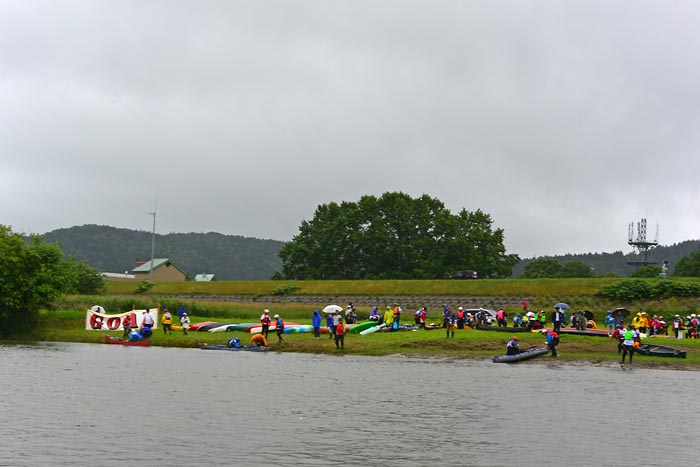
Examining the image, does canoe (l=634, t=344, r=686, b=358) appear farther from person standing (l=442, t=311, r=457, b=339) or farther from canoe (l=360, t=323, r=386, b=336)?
canoe (l=360, t=323, r=386, b=336)

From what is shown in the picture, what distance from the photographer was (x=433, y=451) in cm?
2231

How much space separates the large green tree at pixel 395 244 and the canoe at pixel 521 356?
81.7 meters

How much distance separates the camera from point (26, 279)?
65.4 meters

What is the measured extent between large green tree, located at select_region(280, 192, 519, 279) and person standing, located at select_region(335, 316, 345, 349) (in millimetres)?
78481

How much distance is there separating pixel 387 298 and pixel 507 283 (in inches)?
620

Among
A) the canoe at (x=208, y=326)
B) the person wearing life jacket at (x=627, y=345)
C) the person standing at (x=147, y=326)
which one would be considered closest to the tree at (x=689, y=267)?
the person wearing life jacket at (x=627, y=345)

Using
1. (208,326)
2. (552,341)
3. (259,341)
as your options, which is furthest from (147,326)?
(552,341)

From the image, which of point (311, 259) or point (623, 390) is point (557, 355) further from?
point (311, 259)

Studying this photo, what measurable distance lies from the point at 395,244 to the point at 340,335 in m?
85.5

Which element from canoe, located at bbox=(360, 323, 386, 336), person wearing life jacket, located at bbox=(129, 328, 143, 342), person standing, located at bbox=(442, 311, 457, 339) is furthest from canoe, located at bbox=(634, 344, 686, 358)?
person wearing life jacket, located at bbox=(129, 328, 143, 342)

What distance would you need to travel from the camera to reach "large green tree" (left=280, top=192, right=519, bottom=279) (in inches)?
5290

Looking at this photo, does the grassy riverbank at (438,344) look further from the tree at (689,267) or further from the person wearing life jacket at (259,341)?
the tree at (689,267)

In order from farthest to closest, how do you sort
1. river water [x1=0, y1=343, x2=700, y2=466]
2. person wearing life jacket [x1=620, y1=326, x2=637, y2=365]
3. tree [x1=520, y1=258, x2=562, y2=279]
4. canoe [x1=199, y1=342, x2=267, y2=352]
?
tree [x1=520, y1=258, x2=562, y2=279]
canoe [x1=199, y1=342, x2=267, y2=352]
person wearing life jacket [x1=620, y1=326, x2=637, y2=365]
river water [x1=0, y1=343, x2=700, y2=466]

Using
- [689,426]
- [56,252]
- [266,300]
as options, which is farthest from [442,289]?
[689,426]
